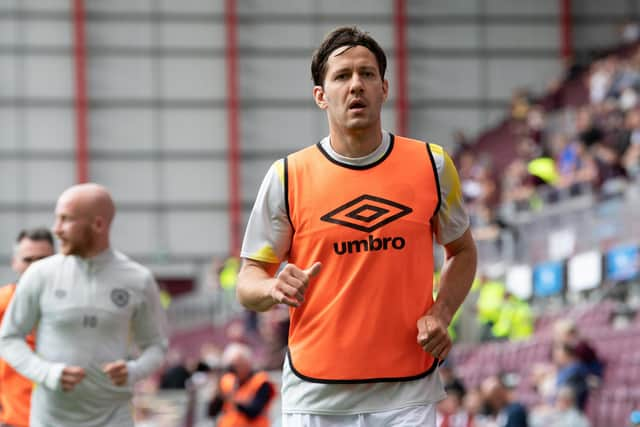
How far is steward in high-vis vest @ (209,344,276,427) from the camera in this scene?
9906 millimetres

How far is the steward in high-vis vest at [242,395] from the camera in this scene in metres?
9.91

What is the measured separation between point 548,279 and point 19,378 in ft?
37.6

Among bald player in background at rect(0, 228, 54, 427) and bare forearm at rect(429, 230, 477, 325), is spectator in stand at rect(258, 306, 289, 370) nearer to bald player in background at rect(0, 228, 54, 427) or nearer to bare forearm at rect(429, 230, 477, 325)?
bald player in background at rect(0, 228, 54, 427)

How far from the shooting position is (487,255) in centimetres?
1936

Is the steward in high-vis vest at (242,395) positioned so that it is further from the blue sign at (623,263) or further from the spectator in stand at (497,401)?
the blue sign at (623,263)

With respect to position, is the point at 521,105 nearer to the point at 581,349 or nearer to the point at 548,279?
the point at 548,279

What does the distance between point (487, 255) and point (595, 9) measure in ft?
41.6

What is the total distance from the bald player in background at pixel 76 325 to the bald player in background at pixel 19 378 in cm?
36

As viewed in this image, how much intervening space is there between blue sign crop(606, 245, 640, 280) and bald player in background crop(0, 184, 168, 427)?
28.8 feet

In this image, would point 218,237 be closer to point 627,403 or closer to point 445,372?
point 445,372

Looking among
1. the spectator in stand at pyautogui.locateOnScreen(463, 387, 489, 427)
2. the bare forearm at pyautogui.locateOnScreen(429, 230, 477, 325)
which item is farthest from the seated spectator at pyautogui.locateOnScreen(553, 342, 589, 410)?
the bare forearm at pyautogui.locateOnScreen(429, 230, 477, 325)

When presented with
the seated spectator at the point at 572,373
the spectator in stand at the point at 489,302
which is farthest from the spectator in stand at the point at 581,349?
the spectator in stand at the point at 489,302

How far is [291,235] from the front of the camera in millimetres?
3777

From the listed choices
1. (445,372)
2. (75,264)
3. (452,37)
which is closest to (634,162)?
(445,372)
